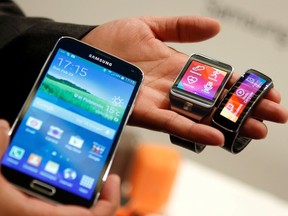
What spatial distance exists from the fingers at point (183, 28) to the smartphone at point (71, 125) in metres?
0.17

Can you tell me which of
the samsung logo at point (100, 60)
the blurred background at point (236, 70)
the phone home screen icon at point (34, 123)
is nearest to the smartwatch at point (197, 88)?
the samsung logo at point (100, 60)

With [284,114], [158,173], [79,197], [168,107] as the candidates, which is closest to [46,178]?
[79,197]

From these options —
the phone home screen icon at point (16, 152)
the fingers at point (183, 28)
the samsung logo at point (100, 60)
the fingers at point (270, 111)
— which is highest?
the fingers at point (183, 28)

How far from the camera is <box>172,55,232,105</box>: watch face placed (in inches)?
31.5

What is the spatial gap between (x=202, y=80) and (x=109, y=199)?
322mm

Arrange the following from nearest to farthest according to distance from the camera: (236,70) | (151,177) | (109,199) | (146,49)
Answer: (109,199), (146,49), (236,70), (151,177)

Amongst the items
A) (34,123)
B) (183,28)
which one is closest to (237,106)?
(183,28)

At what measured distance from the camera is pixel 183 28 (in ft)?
2.92

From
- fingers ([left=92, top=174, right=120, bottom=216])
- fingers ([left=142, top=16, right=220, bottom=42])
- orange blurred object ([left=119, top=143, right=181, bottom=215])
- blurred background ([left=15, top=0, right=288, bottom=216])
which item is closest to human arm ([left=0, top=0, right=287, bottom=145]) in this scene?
fingers ([left=142, top=16, right=220, bottom=42])

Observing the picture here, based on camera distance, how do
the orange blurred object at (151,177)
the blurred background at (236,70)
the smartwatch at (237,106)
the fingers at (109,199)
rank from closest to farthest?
the fingers at (109,199)
the smartwatch at (237,106)
the blurred background at (236,70)
the orange blurred object at (151,177)

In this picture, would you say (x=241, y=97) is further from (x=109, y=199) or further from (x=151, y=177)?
(x=151, y=177)

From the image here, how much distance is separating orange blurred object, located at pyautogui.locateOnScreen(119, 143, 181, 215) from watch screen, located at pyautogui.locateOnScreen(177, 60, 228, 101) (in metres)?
0.78

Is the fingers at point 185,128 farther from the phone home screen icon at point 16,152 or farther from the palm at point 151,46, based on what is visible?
the phone home screen icon at point 16,152

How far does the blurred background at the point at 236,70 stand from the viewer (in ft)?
4.65
